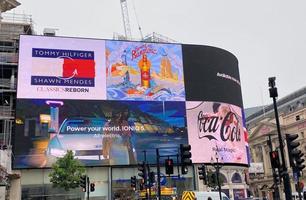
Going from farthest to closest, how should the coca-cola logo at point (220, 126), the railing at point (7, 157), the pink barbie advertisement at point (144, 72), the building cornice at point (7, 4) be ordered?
the coca-cola logo at point (220, 126) → the pink barbie advertisement at point (144, 72) → the railing at point (7, 157) → the building cornice at point (7, 4)

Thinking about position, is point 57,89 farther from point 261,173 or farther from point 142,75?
point 261,173

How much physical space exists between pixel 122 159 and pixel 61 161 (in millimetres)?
13005

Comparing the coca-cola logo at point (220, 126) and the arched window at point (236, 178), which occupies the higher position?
the coca-cola logo at point (220, 126)

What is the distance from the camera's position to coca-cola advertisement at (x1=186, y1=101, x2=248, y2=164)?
75.5 meters

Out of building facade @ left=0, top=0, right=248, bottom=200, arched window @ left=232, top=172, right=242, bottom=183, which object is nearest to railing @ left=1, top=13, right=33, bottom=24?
building facade @ left=0, top=0, right=248, bottom=200

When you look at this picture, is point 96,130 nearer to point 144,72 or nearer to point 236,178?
point 144,72

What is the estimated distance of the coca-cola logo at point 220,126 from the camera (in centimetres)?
7650

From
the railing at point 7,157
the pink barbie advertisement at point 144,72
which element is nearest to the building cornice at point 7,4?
the railing at point 7,157

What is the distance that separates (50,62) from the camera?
71750mm

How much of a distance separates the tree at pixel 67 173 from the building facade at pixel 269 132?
63.2 metres

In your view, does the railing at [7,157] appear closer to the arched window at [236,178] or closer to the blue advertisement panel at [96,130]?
the blue advertisement panel at [96,130]

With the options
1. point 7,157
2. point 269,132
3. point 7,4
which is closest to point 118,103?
point 7,157

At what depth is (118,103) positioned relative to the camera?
72812 mm

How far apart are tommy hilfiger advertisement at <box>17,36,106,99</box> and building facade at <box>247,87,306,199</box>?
179ft
